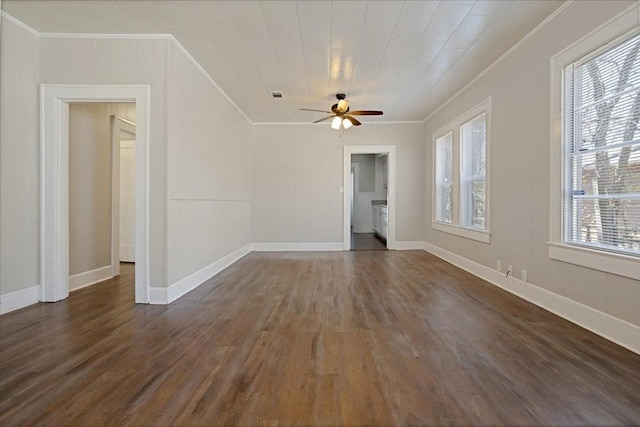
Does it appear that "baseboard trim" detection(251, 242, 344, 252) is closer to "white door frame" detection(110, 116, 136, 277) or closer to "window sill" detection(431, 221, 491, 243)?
"window sill" detection(431, 221, 491, 243)

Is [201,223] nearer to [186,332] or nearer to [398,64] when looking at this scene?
[186,332]

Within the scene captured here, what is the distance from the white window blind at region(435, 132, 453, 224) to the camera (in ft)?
17.8

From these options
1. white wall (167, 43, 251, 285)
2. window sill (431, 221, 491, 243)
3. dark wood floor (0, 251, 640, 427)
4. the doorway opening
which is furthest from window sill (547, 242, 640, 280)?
the doorway opening

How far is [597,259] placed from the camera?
7.71 feet

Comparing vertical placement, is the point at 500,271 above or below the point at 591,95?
below

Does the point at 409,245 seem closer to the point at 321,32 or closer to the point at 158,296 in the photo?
the point at 321,32

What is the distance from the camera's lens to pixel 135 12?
8.96 ft

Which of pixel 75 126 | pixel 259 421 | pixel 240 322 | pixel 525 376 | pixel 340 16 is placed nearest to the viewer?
pixel 259 421

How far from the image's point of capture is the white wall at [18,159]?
2818mm

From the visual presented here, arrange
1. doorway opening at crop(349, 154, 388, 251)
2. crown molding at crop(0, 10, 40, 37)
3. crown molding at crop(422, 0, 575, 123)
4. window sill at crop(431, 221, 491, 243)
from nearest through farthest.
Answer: crown molding at crop(422, 0, 575, 123), crown molding at crop(0, 10, 40, 37), window sill at crop(431, 221, 491, 243), doorway opening at crop(349, 154, 388, 251)

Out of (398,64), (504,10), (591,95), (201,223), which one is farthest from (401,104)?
(201,223)

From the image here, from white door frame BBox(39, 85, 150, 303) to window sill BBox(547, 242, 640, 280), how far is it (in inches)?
151

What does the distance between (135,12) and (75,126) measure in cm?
166

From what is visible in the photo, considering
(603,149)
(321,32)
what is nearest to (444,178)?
(603,149)
